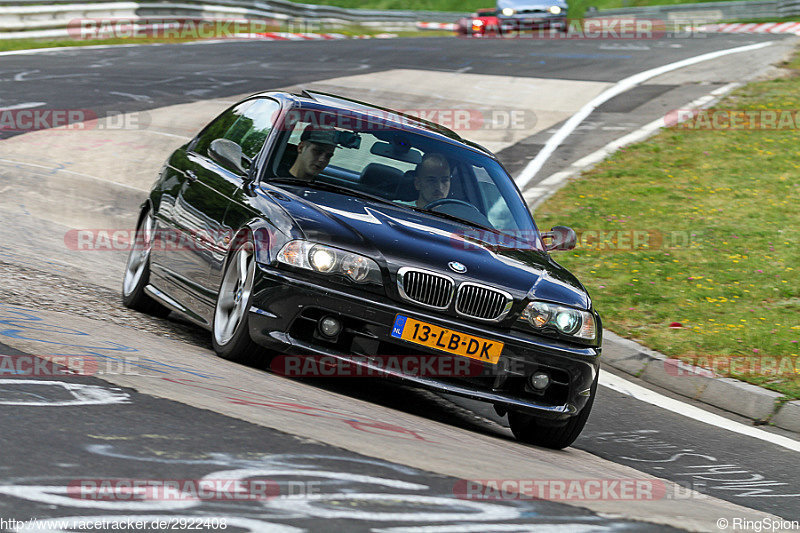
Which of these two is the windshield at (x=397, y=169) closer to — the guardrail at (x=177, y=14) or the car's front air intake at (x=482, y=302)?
the car's front air intake at (x=482, y=302)

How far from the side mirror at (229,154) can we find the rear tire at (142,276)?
3.13 feet

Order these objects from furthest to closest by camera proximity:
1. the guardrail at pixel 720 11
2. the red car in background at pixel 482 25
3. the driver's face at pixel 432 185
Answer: the guardrail at pixel 720 11, the red car in background at pixel 482 25, the driver's face at pixel 432 185

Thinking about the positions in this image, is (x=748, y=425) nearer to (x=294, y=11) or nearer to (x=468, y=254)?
(x=468, y=254)

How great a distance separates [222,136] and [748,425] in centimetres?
395

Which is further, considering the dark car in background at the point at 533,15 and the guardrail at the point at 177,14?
the dark car in background at the point at 533,15

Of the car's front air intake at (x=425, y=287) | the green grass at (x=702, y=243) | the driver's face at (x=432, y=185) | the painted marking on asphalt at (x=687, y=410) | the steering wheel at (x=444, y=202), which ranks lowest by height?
the painted marking on asphalt at (x=687, y=410)

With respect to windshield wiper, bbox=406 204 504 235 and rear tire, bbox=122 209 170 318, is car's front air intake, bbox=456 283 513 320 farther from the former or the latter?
rear tire, bbox=122 209 170 318

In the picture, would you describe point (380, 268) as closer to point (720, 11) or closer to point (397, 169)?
point (397, 169)

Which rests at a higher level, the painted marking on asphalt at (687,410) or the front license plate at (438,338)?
the front license plate at (438,338)

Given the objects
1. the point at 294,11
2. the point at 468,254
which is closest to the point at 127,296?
the point at 468,254

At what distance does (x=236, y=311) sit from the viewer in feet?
20.4

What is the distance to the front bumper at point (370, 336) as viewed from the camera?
19.1 ft

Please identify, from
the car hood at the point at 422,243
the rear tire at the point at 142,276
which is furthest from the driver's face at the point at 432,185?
the rear tire at the point at 142,276

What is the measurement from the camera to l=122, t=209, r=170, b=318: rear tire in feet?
25.3
